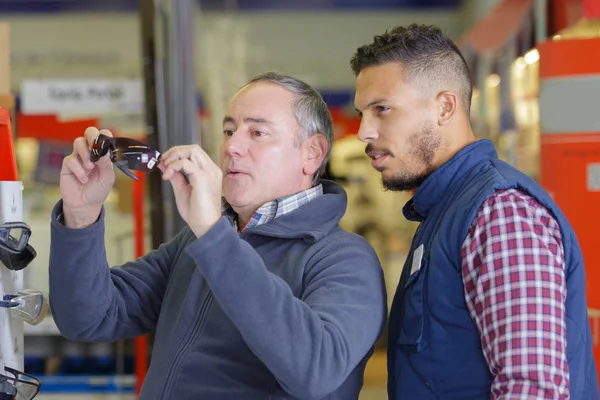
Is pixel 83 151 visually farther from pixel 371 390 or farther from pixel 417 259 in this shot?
pixel 371 390

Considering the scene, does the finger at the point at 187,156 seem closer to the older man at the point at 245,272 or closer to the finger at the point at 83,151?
the older man at the point at 245,272

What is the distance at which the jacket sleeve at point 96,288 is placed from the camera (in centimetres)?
185

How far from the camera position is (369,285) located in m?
1.74

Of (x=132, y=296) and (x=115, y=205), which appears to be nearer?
(x=132, y=296)

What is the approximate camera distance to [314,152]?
2043mm

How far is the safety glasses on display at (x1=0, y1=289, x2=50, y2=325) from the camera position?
169 centimetres

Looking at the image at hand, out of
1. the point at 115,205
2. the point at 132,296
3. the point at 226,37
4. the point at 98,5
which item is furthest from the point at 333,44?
the point at 132,296

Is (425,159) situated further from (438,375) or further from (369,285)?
(438,375)

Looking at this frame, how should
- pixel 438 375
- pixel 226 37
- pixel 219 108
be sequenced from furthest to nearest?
pixel 226 37 → pixel 219 108 → pixel 438 375

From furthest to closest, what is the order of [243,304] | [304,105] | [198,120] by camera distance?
1. [198,120]
2. [304,105]
3. [243,304]

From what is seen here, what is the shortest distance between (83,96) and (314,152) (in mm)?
2845

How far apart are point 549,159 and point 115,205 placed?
2.94 metres

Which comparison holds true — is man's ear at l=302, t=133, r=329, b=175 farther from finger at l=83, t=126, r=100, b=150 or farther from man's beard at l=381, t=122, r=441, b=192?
finger at l=83, t=126, r=100, b=150

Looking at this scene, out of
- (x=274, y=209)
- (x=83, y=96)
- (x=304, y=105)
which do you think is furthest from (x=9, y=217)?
(x=83, y=96)
